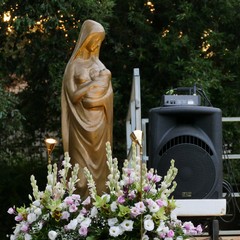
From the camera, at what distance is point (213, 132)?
4.22 m

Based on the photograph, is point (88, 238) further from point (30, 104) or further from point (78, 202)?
point (30, 104)

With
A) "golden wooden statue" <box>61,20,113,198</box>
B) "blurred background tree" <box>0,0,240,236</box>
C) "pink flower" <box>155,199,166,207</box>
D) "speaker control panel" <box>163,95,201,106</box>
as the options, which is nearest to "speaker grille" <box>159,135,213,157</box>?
"speaker control panel" <box>163,95,201,106</box>

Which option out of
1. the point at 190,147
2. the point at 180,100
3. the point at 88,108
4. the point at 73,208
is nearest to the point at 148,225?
the point at 73,208

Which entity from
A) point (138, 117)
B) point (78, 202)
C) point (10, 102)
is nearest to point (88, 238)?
point (78, 202)

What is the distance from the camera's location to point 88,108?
198 inches

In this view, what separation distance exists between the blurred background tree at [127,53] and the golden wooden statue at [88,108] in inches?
76.6

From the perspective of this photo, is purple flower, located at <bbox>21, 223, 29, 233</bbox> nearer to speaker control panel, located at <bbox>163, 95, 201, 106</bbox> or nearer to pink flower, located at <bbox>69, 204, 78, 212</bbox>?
pink flower, located at <bbox>69, 204, 78, 212</bbox>

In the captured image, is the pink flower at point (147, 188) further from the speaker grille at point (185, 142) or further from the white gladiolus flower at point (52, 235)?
the speaker grille at point (185, 142)

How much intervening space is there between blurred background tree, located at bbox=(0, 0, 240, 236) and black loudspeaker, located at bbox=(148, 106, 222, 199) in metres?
2.95

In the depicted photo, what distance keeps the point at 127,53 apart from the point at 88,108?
3.13 meters

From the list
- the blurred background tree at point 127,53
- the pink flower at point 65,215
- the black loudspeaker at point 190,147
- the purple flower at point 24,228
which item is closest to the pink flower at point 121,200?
the pink flower at point 65,215

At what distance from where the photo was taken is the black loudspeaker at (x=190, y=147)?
13.6 feet

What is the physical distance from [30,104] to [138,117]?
3.82 metres

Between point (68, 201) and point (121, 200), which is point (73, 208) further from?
point (121, 200)
